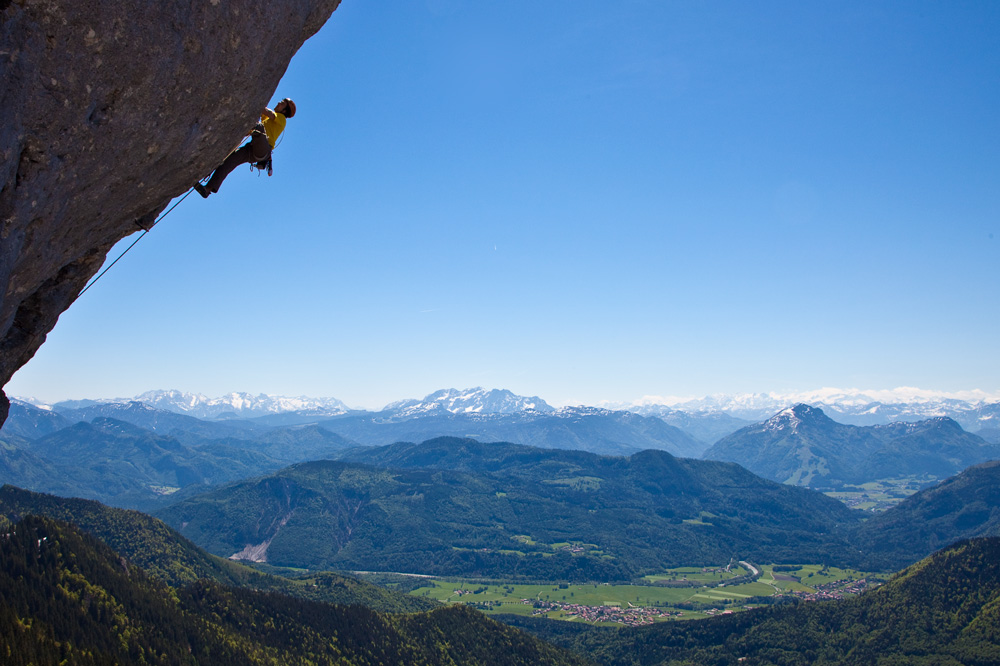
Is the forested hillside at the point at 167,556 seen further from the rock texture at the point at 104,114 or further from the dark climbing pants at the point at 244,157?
the rock texture at the point at 104,114

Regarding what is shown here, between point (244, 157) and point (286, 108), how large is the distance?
171 cm

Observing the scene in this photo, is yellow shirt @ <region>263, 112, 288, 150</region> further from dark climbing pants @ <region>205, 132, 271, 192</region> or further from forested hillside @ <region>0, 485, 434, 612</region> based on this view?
forested hillside @ <region>0, 485, 434, 612</region>

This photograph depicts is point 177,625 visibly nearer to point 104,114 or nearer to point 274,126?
point 274,126

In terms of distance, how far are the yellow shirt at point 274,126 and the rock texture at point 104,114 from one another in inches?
68.5

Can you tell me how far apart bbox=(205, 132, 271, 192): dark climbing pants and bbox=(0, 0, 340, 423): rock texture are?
114cm

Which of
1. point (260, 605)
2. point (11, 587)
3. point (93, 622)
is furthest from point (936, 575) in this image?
point (11, 587)

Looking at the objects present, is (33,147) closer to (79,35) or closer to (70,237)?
(79,35)

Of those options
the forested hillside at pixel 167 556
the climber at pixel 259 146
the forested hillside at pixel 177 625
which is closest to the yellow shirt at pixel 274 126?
the climber at pixel 259 146

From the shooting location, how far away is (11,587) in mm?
82625

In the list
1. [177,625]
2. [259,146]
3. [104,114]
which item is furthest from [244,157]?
[177,625]

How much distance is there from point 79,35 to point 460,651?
13791cm

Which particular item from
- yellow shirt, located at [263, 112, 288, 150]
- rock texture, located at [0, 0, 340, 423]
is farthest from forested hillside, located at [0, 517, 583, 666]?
yellow shirt, located at [263, 112, 288, 150]

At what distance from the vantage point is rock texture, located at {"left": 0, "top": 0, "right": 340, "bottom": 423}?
27.6 feet

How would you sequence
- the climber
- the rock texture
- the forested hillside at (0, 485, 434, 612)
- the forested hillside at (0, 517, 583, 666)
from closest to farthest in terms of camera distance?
the rock texture < the climber < the forested hillside at (0, 517, 583, 666) < the forested hillside at (0, 485, 434, 612)
